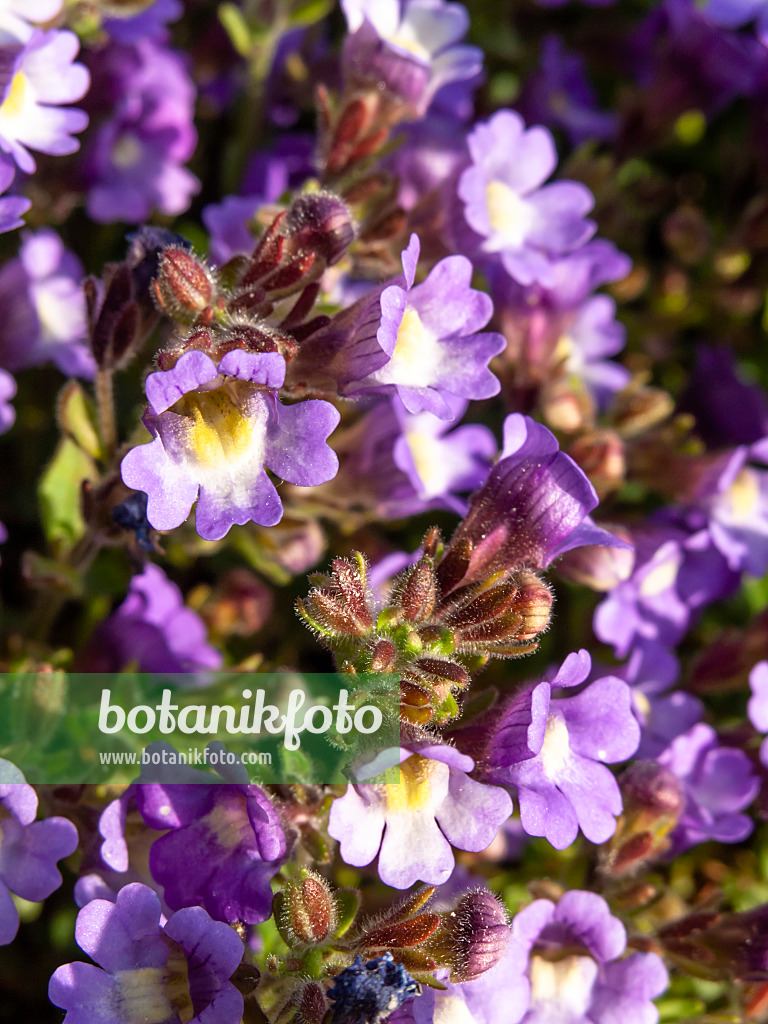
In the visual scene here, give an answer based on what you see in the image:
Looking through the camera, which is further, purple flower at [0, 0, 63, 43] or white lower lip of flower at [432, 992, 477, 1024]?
purple flower at [0, 0, 63, 43]

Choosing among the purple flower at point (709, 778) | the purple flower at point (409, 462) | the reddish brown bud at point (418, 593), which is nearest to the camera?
the reddish brown bud at point (418, 593)

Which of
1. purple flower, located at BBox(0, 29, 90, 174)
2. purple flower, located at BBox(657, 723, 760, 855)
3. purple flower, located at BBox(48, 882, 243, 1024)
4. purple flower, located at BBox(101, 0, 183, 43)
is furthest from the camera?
purple flower, located at BBox(101, 0, 183, 43)

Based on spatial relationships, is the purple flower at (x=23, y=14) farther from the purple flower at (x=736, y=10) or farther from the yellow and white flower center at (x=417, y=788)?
the purple flower at (x=736, y=10)

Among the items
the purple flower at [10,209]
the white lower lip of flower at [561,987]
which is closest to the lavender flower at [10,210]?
the purple flower at [10,209]

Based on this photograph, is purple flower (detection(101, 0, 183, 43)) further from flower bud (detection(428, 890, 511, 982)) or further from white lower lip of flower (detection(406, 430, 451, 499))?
flower bud (detection(428, 890, 511, 982))

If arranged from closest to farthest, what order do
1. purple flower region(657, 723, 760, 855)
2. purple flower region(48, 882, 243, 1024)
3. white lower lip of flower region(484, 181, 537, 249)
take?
purple flower region(48, 882, 243, 1024) < purple flower region(657, 723, 760, 855) < white lower lip of flower region(484, 181, 537, 249)

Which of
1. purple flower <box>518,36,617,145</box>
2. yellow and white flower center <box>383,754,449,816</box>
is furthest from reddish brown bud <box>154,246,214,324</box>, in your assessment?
purple flower <box>518,36,617,145</box>
